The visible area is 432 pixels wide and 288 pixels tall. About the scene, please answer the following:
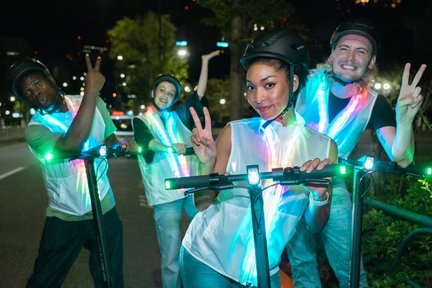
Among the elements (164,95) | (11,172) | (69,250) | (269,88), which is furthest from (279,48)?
(11,172)

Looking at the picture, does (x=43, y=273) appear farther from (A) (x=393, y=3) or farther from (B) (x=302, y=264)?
(A) (x=393, y=3)

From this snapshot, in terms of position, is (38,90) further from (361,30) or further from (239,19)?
(239,19)

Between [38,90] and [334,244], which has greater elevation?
[38,90]

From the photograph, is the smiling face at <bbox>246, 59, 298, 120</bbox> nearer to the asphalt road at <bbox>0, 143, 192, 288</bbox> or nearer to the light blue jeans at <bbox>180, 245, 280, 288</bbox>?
the light blue jeans at <bbox>180, 245, 280, 288</bbox>

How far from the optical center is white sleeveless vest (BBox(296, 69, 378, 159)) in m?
3.70

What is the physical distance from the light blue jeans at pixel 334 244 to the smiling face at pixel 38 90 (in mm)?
2058

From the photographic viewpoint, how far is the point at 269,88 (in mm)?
2543

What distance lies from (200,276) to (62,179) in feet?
5.54

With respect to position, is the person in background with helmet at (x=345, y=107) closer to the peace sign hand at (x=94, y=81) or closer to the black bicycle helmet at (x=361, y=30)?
the black bicycle helmet at (x=361, y=30)

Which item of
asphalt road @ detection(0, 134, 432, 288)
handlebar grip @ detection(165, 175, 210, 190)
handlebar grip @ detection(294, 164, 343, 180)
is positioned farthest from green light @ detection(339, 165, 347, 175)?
asphalt road @ detection(0, 134, 432, 288)

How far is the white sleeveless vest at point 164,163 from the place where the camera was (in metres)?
4.71

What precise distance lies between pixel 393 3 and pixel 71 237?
1819 inches

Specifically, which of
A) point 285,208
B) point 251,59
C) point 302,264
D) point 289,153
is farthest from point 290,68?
point 302,264

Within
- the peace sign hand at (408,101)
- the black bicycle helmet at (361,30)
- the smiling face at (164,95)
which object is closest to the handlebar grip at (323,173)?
the peace sign hand at (408,101)
